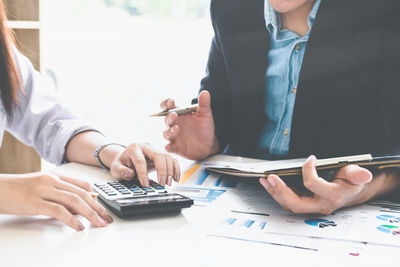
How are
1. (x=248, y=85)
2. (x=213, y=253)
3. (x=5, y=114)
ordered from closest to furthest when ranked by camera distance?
(x=213, y=253) < (x=5, y=114) < (x=248, y=85)

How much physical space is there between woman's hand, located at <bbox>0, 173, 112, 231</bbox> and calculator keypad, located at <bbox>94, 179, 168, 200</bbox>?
0.19 ft

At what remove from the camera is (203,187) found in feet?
2.72

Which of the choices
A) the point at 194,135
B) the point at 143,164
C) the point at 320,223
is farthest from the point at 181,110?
the point at 320,223

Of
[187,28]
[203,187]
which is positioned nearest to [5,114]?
[203,187]

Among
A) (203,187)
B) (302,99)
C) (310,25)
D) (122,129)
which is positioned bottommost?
(122,129)

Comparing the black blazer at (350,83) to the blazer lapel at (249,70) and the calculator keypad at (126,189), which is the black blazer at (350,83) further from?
the calculator keypad at (126,189)

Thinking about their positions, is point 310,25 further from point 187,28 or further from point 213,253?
point 187,28

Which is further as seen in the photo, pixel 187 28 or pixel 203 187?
pixel 187 28

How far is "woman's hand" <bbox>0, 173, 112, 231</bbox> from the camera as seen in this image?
2.02ft

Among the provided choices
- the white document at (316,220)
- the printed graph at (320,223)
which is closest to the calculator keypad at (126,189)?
the white document at (316,220)

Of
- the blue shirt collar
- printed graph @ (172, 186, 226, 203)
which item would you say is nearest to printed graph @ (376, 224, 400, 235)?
printed graph @ (172, 186, 226, 203)

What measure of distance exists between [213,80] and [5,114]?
53 cm

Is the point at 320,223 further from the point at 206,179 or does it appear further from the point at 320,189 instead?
the point at 206,179

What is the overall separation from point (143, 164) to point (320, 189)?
1.04 ft
